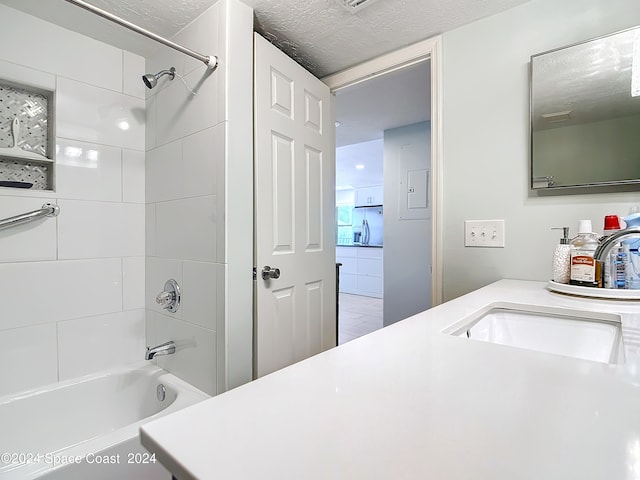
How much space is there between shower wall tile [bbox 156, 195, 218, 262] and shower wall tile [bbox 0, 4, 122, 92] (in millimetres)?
712

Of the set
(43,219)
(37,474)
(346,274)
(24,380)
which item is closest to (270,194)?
(43,219)

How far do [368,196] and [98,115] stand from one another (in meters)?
5.74

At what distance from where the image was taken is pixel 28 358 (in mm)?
1378

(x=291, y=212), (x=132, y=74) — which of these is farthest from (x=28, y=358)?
(x=132, y=74)

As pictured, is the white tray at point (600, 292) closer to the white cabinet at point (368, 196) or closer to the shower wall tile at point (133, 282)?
the shower wall tile at point (133, 282)

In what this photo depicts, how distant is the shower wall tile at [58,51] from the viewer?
1.33 meters

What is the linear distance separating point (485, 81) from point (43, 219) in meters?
2.08

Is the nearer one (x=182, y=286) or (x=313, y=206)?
(x=182, y=286)

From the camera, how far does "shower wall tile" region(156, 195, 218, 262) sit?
4.29 feet

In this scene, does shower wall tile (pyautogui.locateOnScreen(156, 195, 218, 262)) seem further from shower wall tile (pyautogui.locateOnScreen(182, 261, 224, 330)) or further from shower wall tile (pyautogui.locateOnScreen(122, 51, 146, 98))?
shower wall tile (pyautogui.locateOnScreen(122, 51, 146, 98))

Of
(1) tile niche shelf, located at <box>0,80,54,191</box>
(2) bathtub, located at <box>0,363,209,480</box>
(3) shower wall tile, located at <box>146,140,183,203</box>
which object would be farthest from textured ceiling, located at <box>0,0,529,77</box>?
(2) bathtub, located at <box>0,363,209,480</box>

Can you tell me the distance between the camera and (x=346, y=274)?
20.4 feet

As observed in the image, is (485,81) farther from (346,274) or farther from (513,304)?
(346,274)

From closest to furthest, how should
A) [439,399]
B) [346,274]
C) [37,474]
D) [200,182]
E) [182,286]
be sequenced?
[439,399]
[37,474]
[200,182]
[182,286]
[346,274]
